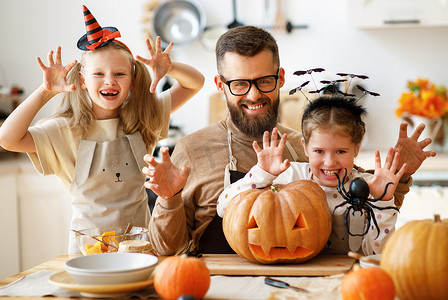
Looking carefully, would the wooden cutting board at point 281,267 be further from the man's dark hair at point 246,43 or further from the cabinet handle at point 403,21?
the cabinet handle at point 403,21

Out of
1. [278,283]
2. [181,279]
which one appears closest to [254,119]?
[278,283]

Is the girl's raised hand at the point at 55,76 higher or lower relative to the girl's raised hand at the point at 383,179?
higher

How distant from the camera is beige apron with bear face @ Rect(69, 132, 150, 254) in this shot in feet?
6.15

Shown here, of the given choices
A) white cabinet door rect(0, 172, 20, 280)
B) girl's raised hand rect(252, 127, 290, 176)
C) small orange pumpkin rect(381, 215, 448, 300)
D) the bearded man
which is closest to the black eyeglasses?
the bearded man

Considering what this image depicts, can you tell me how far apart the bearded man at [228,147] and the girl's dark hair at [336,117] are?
147 mm

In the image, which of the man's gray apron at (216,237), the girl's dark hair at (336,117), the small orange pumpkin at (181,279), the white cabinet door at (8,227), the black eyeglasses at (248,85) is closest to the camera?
the small orange pumpkin at (181,279)

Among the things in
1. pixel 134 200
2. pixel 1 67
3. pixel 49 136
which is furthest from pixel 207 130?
pixel 1 67

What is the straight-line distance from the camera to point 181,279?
1078mm

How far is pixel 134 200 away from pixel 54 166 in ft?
1.02

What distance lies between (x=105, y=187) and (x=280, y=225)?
0.78m

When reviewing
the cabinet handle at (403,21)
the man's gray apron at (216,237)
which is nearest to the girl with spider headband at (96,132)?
the man's gray apron at (216,237)

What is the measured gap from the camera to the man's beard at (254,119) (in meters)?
1.85

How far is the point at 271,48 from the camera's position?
1856 millimetres

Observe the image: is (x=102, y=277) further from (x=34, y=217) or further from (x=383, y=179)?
(x=34, y=217)
